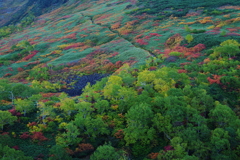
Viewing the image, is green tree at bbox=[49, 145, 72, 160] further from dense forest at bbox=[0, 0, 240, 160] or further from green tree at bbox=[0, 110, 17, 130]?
green tree at bbox=[0, 110, 17, 130]

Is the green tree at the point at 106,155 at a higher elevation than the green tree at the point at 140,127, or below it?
higher

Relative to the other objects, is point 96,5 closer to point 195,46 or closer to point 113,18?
point 113,18

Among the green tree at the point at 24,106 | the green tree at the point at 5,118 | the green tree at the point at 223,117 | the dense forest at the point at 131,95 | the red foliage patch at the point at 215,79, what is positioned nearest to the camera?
the dense forest at the point at 131,95

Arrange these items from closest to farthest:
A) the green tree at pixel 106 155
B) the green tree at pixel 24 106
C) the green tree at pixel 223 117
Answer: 1. the green tree at pixel 106 155
2. the green tree at pixel 223 117
3. the green tree at pixel 24 106

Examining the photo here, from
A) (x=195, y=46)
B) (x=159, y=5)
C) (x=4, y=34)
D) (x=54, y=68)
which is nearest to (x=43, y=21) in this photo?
(x=4, y=34)

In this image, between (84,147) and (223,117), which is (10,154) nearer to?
(84,147)

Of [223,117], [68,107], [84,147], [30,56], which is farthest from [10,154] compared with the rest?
[30,56]

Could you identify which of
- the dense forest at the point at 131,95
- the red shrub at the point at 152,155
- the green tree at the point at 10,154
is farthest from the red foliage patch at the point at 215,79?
the green tree at the point at 10,154

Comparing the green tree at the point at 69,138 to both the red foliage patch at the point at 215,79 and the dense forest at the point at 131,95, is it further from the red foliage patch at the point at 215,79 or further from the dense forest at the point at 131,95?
the red foliage patch at the point at 215,79
